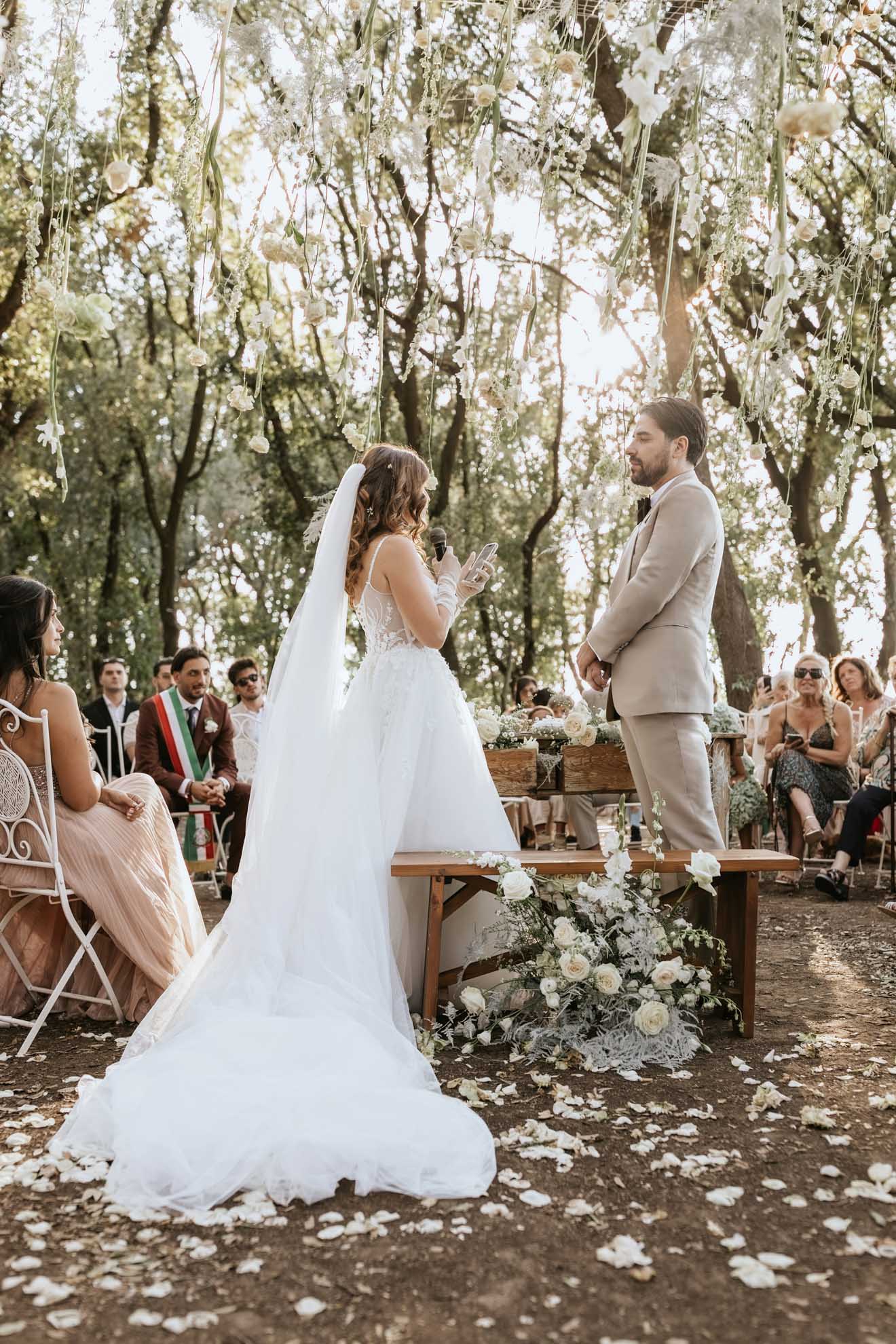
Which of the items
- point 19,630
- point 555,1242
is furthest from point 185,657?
point 555,1242

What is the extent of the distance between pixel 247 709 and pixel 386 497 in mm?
5150

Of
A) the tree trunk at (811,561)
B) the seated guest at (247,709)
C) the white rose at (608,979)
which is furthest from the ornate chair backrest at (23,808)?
the tree trunk at (811,561)

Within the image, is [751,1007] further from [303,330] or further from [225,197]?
[303,330]

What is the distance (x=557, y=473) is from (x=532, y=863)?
49.9 ft

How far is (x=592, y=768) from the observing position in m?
6.04

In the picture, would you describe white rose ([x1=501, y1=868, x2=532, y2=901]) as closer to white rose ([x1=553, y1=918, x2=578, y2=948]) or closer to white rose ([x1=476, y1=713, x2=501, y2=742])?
white rose ([x1=553, y1=918, x2=578, y2=948])

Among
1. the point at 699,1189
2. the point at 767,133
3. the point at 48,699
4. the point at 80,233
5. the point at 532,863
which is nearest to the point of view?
the point at 699,1189

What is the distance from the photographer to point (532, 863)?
3674 mm

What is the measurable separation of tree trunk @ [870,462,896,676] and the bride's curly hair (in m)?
11.4

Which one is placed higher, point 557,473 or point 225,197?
point 557,473

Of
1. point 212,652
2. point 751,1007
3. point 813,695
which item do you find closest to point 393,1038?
point 751,1007

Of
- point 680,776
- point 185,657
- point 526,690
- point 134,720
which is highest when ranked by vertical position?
point 526,690

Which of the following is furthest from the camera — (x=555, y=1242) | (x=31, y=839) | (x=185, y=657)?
(x=185, y=657)

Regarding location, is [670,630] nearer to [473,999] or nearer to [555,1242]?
[473,999]
